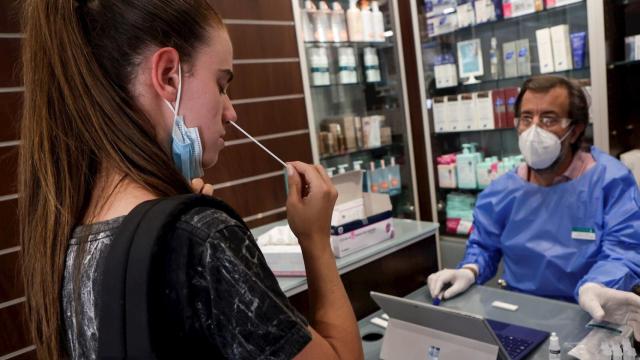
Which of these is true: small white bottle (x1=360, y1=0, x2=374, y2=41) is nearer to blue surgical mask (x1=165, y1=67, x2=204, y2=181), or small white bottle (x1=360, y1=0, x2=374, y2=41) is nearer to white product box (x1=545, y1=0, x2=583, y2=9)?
white product box (x1=545, y1=0, x2=583, y2=9)

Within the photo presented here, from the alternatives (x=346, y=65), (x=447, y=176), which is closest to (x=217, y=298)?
(x=346, y=65)

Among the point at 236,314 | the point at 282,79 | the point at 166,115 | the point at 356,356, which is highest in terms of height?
the point at 282,79

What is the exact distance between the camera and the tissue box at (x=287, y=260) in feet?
→ 5.30

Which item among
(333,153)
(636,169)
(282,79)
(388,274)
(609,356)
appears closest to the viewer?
(609,356)

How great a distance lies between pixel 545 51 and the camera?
319 centimetres

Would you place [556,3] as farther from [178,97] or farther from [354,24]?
[178,97]

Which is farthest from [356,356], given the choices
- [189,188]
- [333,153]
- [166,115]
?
[333,153]

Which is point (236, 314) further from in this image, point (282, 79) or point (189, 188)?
point (282, 79)

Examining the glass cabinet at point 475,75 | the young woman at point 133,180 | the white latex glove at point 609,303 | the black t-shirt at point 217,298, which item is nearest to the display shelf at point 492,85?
the glass cabinet at point 475,75

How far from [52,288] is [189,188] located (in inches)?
9.4

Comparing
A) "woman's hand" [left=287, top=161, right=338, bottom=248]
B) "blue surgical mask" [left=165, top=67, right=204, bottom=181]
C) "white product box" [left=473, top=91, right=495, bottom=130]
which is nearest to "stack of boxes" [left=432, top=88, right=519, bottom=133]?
"white product box" [left=473, top=91, right=495, bottom=130]

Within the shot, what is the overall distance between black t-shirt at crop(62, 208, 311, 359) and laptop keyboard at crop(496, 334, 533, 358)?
88cm

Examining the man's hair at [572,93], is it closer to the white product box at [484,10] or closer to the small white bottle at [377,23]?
the white product box at [484,10]

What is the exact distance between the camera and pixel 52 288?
27.0 inches
